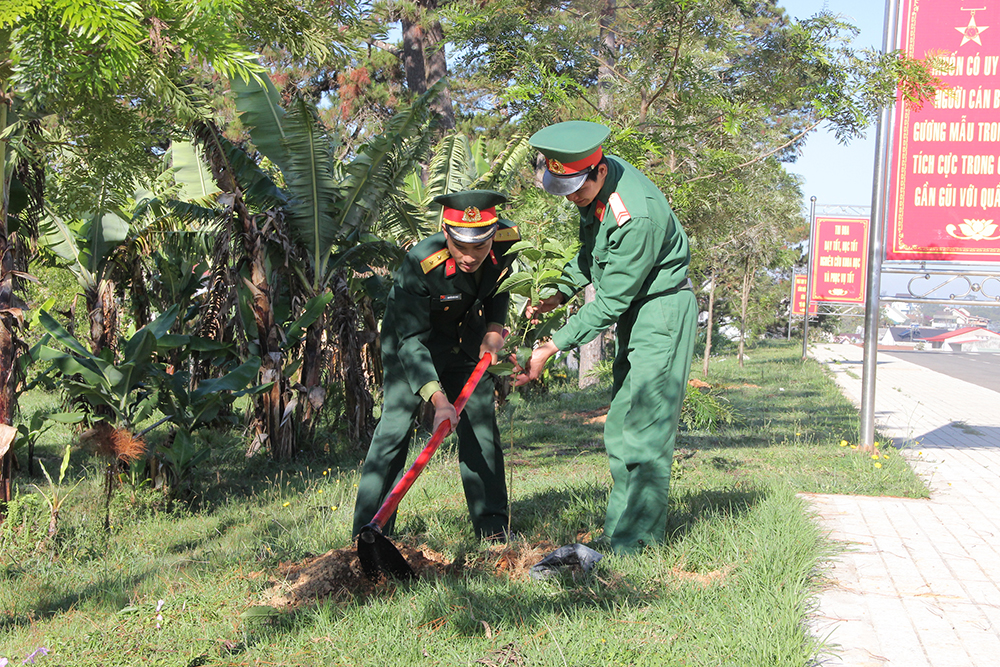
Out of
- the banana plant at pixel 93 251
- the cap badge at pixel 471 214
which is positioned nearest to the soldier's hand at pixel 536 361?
the cap badge at pixel 471 214

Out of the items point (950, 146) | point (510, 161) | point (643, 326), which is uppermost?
point (510, 161)

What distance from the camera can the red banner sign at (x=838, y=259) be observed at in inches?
866

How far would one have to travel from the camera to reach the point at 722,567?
3975mm

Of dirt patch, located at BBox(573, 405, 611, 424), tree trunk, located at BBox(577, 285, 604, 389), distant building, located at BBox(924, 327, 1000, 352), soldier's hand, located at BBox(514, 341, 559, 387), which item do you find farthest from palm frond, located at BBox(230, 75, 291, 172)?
distant building, located at BBox(924, 327, 1000, 352)

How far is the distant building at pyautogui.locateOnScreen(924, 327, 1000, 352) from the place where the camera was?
3974 centimetres

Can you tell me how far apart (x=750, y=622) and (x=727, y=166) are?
4.95m

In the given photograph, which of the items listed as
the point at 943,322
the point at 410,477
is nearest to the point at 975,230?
the point at 410,477

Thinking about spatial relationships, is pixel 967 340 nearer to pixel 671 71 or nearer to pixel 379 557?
pixel 671 71

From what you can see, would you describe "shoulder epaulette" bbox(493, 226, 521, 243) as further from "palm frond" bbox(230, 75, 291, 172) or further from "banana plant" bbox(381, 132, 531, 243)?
"banana plant" bbox(381, 132, 531, 243)

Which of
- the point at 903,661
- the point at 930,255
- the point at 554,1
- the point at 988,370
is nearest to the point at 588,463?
the point at 930,255

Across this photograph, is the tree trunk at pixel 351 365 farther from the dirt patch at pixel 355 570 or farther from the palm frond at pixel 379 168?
the dirt patch at pixel 355 570

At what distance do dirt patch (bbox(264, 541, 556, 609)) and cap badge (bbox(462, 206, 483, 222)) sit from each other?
1.77 metres

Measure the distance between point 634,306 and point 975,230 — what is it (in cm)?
460

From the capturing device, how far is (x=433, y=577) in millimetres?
3916
